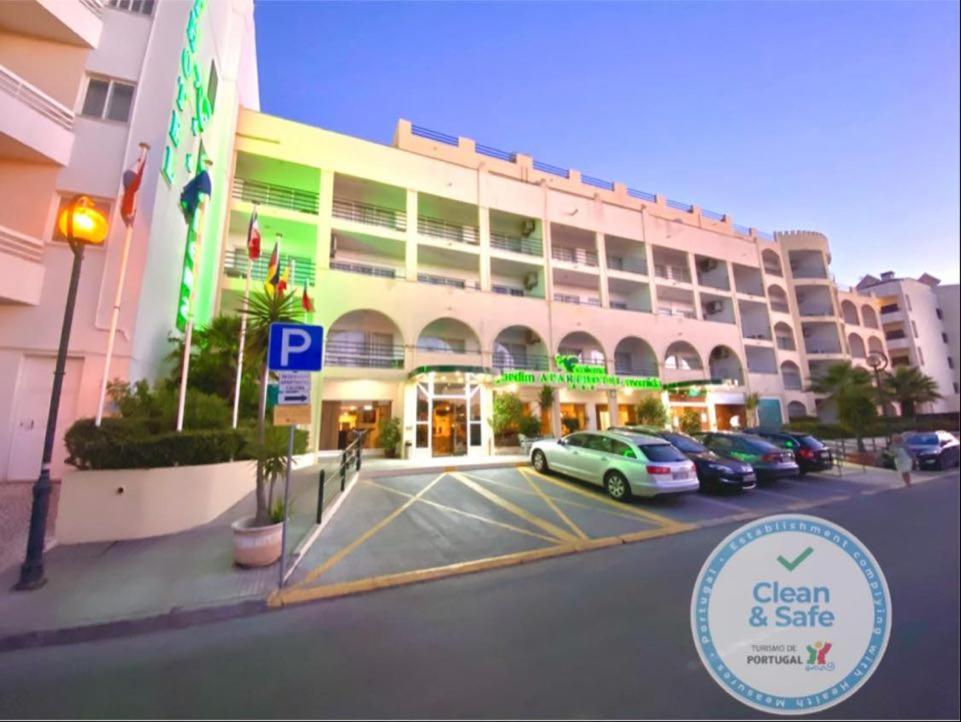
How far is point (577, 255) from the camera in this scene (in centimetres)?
2392

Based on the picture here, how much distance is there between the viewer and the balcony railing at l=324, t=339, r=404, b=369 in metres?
16.6

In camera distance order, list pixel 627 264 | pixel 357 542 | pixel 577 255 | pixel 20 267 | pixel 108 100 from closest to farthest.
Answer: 1. pixel 357 542
2. pixel 20 267
3. pixel 108 100
4. pixel 577 255
5. pixel 627 264

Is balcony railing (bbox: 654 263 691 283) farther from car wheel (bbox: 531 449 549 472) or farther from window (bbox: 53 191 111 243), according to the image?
window (bbox: 53 191 111 243)

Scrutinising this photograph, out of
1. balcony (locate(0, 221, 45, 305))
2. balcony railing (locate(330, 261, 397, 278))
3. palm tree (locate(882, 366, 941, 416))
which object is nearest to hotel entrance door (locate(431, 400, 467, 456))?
balcony railing (locate(330, 261, 397, 278))

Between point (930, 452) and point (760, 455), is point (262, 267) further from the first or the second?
point (930, 452)

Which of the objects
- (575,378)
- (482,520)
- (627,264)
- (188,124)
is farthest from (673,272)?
(188,124)

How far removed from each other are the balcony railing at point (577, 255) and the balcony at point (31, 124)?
20.8m

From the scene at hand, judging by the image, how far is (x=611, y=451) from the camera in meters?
9.16

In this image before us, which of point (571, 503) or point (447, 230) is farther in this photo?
point (447, 230)

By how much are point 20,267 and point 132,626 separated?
30.7 feet

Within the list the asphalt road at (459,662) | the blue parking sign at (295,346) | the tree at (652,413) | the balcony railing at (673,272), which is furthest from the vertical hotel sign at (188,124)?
the balcony railing at (673,272)

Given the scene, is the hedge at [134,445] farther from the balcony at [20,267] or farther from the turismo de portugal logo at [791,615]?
the turismo de portugal logo at [791,615]

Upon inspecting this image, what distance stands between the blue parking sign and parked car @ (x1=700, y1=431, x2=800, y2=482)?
1186 cm

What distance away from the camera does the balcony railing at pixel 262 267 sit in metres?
15.5
